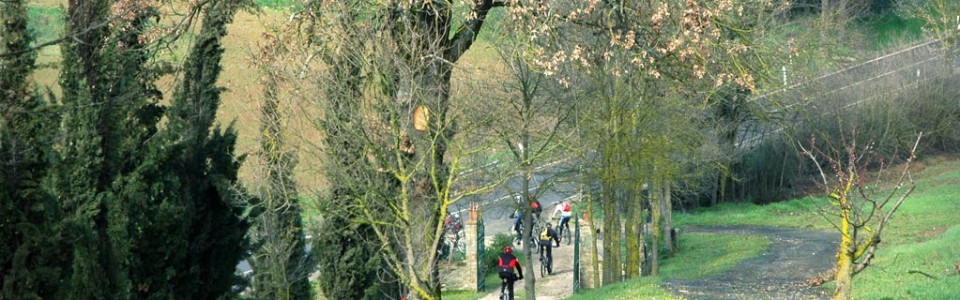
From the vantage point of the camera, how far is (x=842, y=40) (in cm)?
5016

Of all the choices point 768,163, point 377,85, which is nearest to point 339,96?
point 377,85

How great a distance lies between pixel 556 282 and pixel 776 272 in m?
9.10

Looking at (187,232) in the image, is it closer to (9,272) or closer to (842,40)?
(9,272)

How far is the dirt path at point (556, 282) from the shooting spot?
3559 centimetres

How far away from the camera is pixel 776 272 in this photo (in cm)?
2975

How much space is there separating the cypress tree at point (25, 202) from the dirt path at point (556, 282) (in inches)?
767

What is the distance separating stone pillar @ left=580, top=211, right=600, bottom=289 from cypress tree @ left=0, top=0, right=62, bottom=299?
801 inches

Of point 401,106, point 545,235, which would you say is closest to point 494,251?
point 545,235

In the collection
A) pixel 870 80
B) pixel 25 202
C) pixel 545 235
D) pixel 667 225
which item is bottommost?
pixel 25 202

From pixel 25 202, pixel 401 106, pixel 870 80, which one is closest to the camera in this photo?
pixel 25 202

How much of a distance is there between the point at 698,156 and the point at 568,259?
9.65 m

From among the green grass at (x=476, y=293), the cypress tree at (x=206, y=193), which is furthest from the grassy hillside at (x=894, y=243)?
the cypress tree at (x=206, y=193)

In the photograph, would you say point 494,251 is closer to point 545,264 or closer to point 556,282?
point 545,264

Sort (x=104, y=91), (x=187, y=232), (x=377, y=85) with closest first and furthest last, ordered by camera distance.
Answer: (x=104, y=91) → (x=187, y=232) → (x=377, y=85)
